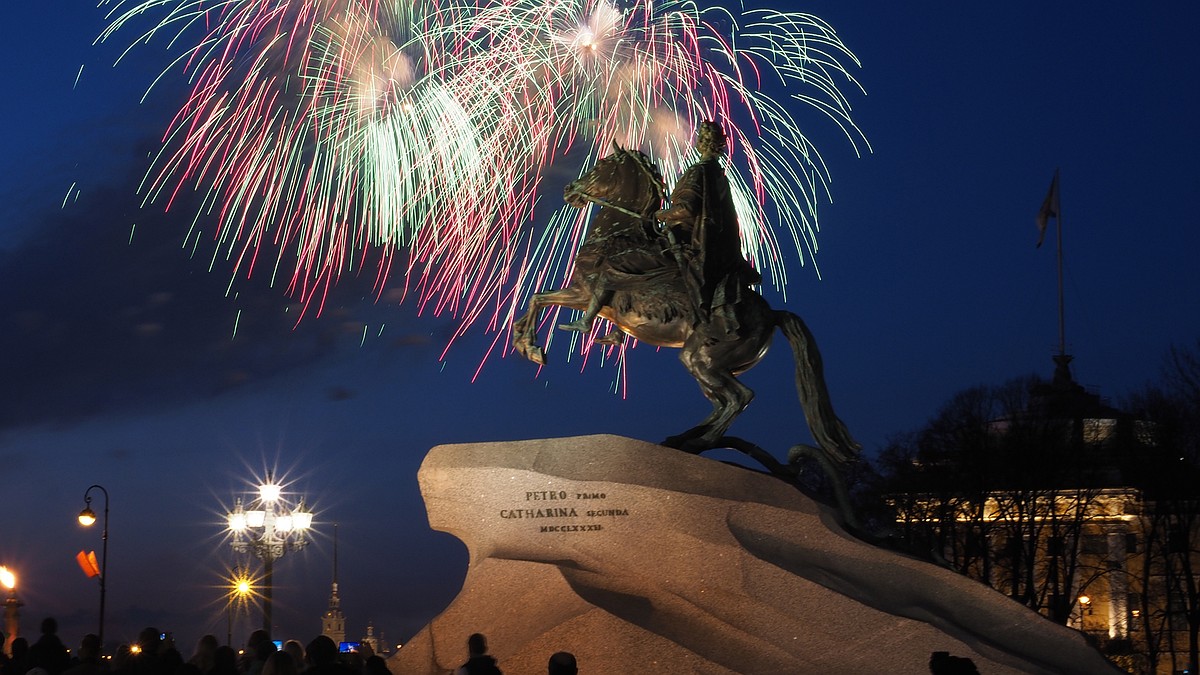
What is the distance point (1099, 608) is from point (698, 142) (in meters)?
42.7

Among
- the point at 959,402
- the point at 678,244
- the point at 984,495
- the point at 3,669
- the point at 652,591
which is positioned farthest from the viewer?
the point at 959,402

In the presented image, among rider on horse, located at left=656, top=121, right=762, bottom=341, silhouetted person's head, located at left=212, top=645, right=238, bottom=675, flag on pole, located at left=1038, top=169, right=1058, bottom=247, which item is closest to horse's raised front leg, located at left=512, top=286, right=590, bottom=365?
rider on horse, located at left=656, top=121, right=762, bottom=341

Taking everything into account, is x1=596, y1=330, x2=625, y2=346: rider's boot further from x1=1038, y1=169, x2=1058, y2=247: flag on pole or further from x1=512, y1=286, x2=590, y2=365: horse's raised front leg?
x1=1038, y1=169, x2=1058, y2=247: flag on pole

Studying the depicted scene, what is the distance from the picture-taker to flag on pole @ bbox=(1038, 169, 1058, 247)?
50.5m

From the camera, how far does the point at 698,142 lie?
14.7 meters

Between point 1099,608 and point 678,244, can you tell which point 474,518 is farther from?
point 1099,608

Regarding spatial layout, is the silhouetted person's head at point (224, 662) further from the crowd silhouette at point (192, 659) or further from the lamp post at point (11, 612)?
the lamp post at point (11, 612)

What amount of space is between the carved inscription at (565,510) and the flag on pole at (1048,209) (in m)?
41.5

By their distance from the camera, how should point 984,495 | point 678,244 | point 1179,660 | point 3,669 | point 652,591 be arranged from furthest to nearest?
Answer: point 1179,660 < point 984,495 < point 678,244 < point 652,591 < point 3,669

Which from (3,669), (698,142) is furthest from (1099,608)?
(3,669)

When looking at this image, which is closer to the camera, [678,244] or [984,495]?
[678,244]

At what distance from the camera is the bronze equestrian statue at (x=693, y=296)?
1391 cm

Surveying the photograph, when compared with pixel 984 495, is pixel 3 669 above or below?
below

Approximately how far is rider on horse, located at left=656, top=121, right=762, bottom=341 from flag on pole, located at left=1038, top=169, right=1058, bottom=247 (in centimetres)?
3877
